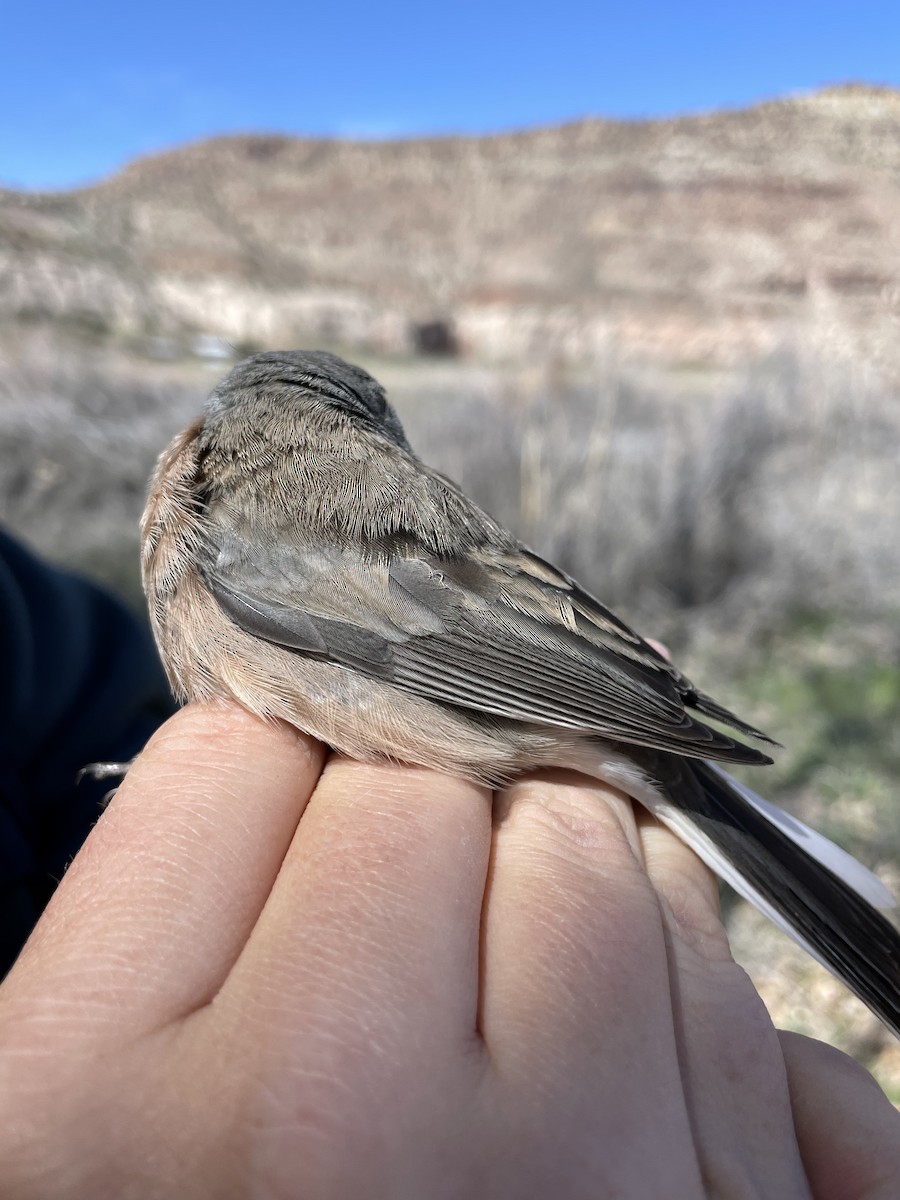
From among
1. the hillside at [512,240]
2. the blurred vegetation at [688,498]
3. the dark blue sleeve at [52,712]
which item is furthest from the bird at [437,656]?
the hillside at [512,240]

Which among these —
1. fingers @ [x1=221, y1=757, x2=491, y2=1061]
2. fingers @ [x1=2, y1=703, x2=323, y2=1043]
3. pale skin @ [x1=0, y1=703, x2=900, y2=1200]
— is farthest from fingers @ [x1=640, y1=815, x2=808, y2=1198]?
fingers @ [x1=2, y1=703, x2=323, y2=1043]

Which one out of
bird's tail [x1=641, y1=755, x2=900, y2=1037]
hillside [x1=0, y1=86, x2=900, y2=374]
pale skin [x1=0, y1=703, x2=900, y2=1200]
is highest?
hillside [x1=0, y1=86, x2=900, y2=374]

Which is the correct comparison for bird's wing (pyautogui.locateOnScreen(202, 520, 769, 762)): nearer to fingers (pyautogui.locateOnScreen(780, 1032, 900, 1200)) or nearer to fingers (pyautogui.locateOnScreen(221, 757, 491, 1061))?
fingers (pyautogui.locateOnScreen(221, 757, 491, 1061))

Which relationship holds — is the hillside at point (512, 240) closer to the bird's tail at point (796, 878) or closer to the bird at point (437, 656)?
the bird at point (437, 656)

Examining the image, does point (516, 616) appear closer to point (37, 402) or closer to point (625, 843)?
point (625, 843)

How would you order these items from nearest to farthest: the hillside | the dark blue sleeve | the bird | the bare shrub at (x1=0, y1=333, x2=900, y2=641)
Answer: the bird, the dark blue sleeve, the bare shrub at (x1=0, y1=333, x2=900, y2=641), the hillside
